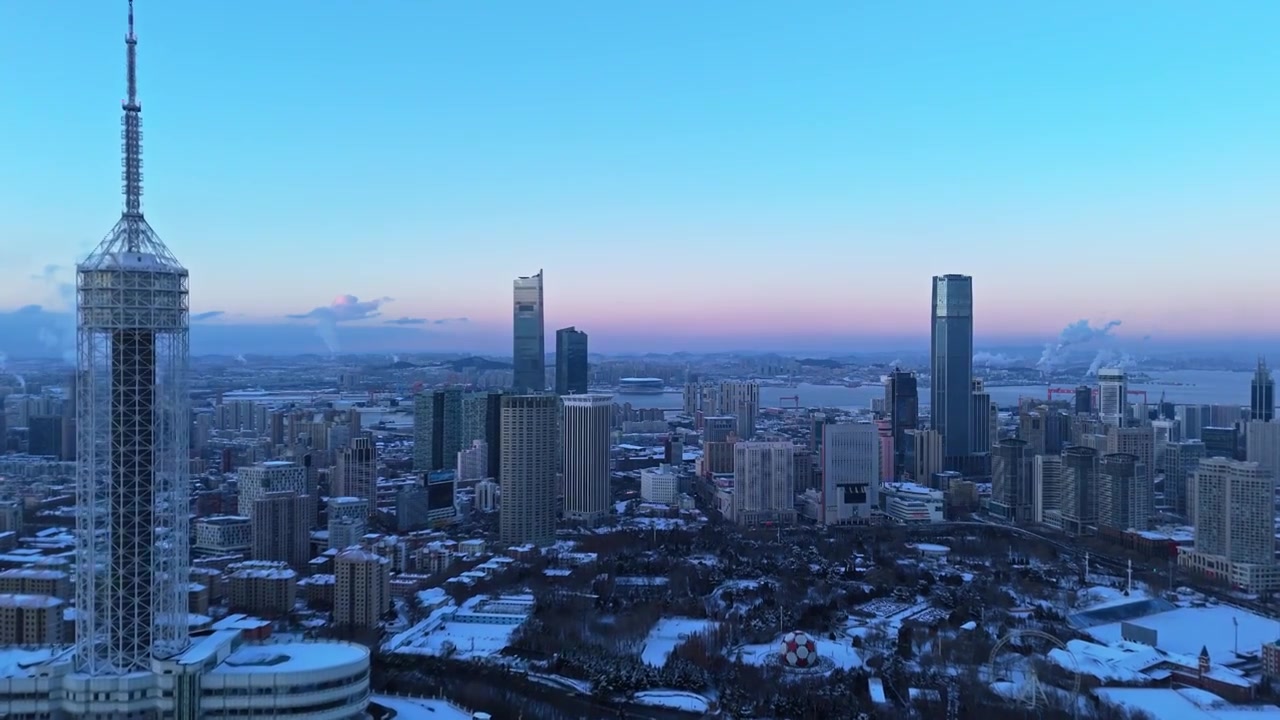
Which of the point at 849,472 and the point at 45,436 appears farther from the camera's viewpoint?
the point at 849,472

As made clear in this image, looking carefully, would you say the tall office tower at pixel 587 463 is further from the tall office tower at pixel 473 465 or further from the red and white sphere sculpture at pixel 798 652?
the red and white sphere sculpture at pixel 798 652

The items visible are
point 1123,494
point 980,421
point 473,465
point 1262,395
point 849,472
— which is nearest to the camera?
point 1123,494

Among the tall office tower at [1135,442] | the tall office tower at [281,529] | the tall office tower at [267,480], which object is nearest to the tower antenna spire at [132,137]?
the tall office tower at [281,529]

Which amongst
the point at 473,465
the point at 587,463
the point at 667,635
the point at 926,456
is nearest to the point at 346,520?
the point at 587,463

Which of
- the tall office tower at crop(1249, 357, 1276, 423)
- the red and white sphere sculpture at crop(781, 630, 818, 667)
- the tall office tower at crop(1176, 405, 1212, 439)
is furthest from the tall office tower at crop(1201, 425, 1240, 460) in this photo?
the red and white sphere sculpture at crop(781, 630, 818, 667)

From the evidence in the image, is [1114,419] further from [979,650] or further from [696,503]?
[979,650]

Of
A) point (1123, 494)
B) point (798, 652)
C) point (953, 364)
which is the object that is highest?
point (953, 364)

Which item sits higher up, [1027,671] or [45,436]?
[45,436]

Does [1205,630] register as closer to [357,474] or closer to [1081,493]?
[1081,493]
